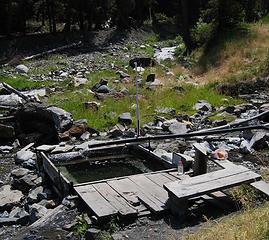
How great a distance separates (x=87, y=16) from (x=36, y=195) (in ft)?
109

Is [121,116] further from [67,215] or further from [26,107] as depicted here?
[67,215]

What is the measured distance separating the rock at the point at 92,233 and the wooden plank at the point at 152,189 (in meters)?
1.09

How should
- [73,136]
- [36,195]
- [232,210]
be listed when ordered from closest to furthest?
[232,210]
[36,195]
[73,136]

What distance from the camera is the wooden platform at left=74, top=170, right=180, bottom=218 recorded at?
25.0 feet

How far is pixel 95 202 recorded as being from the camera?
26.2ft

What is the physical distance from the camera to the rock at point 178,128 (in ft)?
45.8

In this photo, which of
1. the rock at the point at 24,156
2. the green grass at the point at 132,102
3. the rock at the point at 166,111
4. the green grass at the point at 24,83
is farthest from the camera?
the green grass at the point at 24,83

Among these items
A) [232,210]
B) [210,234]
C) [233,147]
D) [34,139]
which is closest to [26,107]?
[34,139]

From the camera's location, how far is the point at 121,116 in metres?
15.5

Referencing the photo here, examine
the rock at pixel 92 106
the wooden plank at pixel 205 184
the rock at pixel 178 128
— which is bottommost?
the rock at pixel 92 106

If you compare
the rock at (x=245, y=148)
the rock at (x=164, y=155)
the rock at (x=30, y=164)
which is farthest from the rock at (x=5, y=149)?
the rock at (x=245, y=148)

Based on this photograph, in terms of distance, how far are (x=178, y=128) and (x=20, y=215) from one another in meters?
6.23

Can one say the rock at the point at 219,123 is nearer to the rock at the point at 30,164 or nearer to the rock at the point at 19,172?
the rock at the point at 30,164

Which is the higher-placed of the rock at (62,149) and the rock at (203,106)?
the rock at (62,149)
